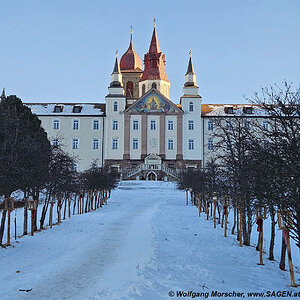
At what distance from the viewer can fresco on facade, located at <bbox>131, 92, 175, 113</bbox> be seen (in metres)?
54.2

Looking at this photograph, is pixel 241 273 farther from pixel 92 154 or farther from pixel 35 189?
pixel 92 154

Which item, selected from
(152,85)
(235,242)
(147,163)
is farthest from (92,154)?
(235,242)

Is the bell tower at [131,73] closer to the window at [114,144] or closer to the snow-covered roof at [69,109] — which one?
the snow-covered roof at [69,109]

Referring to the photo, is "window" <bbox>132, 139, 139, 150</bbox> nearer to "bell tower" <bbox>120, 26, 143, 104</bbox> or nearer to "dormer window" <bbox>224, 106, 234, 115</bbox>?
"bell tower" <bbox>120, 26, 143, 104</bbox>

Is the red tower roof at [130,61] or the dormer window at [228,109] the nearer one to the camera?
the dormer window at [228,109]

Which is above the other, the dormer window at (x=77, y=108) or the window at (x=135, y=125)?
the dormer window at (x=77, y=108)

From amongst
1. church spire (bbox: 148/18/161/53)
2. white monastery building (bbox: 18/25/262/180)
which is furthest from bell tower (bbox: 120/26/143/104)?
white monastery building (bbox: 18/25/262/180)

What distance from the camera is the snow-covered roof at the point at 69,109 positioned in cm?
5562

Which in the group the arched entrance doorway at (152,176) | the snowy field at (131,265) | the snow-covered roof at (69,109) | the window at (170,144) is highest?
the snow-covered roof at (69,109)

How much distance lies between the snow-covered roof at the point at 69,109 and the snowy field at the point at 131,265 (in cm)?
4074

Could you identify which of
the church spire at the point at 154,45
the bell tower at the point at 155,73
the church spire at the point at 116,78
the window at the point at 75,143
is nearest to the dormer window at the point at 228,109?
the bell tower at the point at 155,73

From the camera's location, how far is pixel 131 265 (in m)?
8.85

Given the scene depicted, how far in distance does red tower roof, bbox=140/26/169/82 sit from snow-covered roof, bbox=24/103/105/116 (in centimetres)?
824

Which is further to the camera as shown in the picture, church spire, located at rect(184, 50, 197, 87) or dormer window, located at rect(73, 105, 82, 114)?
dormer window, located at rect(73, 105, 82, 114)
